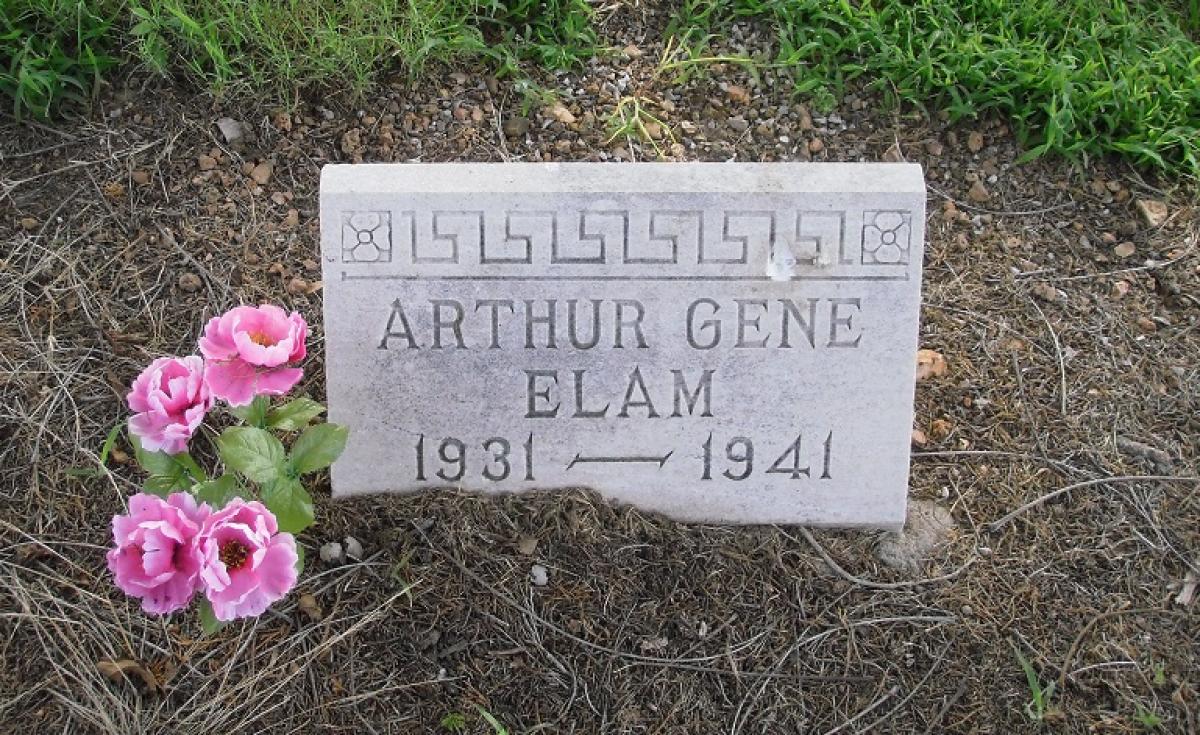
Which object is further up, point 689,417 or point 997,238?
point 997,238

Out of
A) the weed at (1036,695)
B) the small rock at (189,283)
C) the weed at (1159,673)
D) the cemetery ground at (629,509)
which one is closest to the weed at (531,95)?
the cemetery ground at (629,509)

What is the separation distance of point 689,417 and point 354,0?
1.29 metres

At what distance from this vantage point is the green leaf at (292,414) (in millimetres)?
2184

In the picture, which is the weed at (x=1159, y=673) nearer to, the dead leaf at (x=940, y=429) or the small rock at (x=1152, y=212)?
the dead leaf at (x=940, y=429)

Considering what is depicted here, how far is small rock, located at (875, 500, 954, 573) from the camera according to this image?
2.43 meters

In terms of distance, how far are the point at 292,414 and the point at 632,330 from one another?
650mm

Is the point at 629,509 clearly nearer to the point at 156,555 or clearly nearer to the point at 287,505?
the point at 287,505

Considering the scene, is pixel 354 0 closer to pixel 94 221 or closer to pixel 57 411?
pixel 94 221

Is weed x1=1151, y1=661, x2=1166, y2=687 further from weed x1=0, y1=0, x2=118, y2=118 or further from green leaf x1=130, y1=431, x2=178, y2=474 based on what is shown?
weed x1=0, y1=0, x2=118, y2=118

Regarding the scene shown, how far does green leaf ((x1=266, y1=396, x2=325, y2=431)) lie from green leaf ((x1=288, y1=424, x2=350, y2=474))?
8 cm

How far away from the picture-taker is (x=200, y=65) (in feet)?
9.34

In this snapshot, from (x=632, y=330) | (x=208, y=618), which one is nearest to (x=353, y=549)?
(x=208, y=618)

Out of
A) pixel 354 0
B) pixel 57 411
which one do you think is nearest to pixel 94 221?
pixel 57 411

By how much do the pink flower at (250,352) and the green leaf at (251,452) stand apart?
3.0 inches
